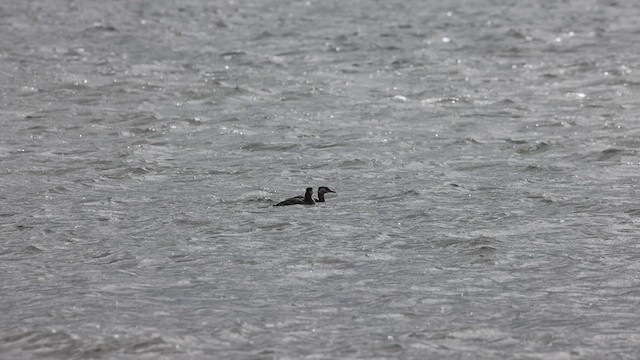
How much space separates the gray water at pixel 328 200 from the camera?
47.2 feet

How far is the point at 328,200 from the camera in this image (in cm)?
2052

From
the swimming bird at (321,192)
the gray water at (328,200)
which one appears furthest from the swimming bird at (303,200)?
the swimming bird at (321,192)

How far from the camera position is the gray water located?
47.2 feet

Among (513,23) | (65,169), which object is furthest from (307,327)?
(513,23)

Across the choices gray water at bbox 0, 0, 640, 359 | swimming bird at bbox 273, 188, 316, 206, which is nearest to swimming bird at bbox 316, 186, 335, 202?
gray water at bbox 0, 0, 640, 359

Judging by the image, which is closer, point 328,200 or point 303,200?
point 303,200

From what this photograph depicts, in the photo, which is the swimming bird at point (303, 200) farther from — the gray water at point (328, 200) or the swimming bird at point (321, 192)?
the swimming bird at point (321, 192)

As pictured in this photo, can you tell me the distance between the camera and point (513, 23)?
44.1 m

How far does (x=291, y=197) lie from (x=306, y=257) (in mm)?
3426

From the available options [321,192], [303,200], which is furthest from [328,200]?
[303,200]

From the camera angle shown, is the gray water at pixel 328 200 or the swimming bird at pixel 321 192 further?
the swimming bird at pixel 321 192

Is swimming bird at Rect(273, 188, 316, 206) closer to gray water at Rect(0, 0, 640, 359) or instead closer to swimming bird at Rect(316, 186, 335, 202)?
gray water at Rect(0, 0, 640, 359)

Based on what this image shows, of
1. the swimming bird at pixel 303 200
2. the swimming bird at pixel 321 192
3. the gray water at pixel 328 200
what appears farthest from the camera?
the swimming bird at pixel 321 192

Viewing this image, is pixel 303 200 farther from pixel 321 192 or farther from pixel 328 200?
pixel 328 200
